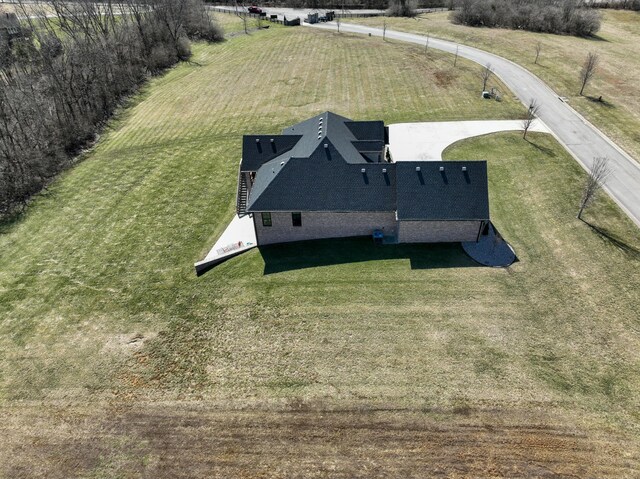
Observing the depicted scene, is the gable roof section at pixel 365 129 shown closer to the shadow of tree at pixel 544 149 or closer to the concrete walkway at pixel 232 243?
the concrete walkway at pixel 232 243

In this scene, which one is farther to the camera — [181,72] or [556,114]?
[181,72]

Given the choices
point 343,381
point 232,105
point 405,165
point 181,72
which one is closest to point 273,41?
point 181,72

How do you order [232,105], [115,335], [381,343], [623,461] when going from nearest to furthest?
[623,461] → [381,343] → [115,335] → [232,105]

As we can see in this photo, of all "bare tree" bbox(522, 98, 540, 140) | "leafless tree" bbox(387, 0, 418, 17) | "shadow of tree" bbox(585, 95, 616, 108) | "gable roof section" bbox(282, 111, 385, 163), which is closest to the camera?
"gable roof section" bbox(282, 111, 385, 163)

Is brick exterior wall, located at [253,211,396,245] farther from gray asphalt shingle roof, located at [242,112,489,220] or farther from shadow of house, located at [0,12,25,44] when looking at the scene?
shadow of house, located at [0,12,25,44]

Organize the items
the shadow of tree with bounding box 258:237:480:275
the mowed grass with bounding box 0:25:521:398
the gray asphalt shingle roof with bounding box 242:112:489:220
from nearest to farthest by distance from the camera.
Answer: the mowed grass with bounding box 0:25:521:398
the shadow of tree with bounding box 258:237:480:275
the gray asphalt shingle roof with bounding box 242:112:489:220

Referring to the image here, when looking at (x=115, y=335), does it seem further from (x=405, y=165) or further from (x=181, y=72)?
(x=181, y=72)

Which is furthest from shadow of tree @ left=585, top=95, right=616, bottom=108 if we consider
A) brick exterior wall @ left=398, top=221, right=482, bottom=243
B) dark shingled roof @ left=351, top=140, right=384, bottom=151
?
brick exterior wall @ left=398, top=221, right=482, bottom=243
